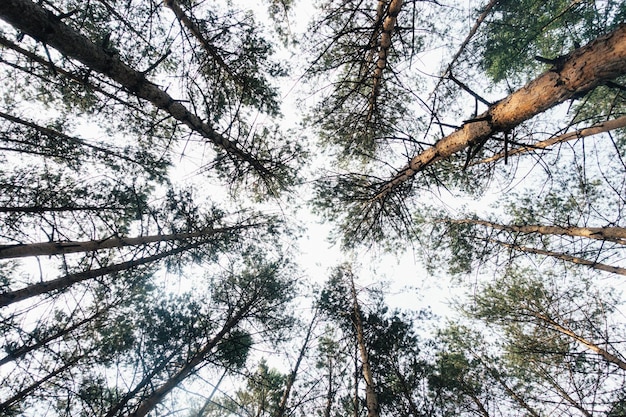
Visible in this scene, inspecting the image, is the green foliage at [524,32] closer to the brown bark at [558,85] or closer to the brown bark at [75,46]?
the brown bark at [558,85]

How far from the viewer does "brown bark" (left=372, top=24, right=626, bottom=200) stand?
1.57 m

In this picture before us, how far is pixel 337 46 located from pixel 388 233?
4.34 m

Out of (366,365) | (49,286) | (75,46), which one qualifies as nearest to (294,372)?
(366,365)

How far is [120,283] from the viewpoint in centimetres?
689

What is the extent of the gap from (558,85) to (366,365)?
6660mm

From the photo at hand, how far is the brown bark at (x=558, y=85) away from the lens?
157 cm

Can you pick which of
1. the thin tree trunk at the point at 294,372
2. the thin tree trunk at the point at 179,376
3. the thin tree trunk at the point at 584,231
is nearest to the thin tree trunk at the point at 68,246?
the thin tree trunk at the point at 179,376

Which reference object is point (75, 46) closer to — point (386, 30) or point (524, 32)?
point (386, 30)

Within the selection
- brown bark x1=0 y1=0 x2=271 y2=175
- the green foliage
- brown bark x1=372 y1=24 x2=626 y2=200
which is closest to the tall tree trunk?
brown bark x1=372 y1=24 x2=626 y2=200

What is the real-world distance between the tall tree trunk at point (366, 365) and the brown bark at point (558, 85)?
5413mm

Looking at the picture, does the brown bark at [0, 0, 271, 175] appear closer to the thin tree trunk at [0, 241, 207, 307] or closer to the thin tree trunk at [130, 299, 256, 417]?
the thin tree trunk at [0, 241, 207, 307]

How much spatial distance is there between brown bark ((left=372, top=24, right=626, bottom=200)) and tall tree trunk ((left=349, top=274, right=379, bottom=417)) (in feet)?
17.8

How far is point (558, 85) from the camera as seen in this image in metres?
1.81

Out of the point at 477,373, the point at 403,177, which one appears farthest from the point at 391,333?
the point at 403,177
